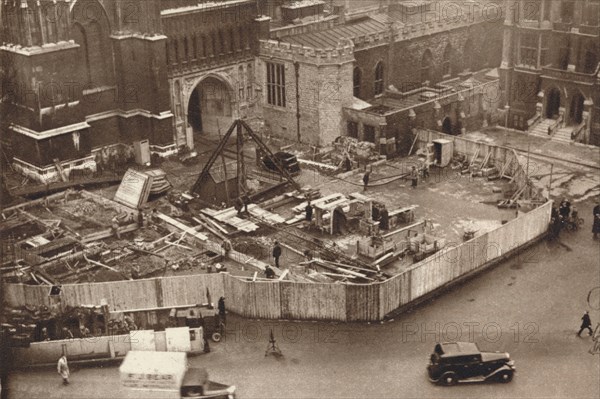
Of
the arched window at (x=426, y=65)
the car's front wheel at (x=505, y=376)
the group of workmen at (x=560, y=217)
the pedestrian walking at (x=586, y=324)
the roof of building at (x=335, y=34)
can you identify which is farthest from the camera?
the arched window at (x=426, y=65)

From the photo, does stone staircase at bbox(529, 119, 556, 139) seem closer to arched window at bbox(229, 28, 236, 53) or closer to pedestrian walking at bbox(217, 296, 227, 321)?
arched window at bbox(229, 28, 236, 53)

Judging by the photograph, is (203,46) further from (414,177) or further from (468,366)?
(468,366)

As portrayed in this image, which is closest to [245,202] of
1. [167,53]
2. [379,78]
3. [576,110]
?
[167,53]

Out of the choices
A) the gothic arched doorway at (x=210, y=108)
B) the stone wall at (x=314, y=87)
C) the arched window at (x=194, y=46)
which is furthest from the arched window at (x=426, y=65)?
the arched window at (x=194, y=46)

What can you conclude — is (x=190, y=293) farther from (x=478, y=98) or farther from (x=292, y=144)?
(x=478, y=98)

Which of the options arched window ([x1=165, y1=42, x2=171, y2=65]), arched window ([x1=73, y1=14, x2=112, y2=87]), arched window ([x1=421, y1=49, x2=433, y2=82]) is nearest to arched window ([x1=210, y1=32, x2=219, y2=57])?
arched window ([x1=165, y1=42, x2=171, y2=65])

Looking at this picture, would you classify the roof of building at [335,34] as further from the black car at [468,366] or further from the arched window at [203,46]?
the black car at [468,366]
